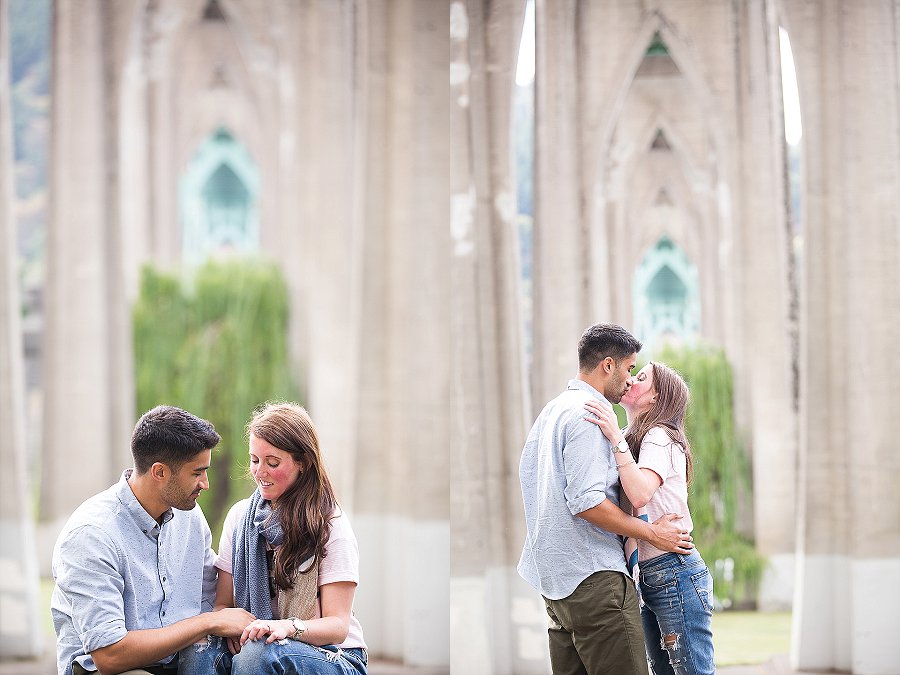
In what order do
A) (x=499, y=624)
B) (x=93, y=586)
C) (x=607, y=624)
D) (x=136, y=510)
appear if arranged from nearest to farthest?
(x=93, y=586)
(x=136, y=510)
(x=607, y=624)
(x=499, y=624)

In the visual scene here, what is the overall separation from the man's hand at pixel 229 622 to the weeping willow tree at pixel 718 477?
2380mm

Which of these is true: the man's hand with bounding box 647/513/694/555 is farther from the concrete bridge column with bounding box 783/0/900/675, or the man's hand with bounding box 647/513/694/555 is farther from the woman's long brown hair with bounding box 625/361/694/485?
the concrete bridge column with bounding box 783/0/900/675

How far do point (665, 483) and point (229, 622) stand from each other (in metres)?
1.03

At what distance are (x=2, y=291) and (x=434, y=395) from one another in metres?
1.70

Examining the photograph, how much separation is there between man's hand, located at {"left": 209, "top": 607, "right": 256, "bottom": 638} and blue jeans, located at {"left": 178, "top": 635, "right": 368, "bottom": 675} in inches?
1.6

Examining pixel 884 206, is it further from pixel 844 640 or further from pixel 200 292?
pixel 200 292

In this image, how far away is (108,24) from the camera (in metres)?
3.92

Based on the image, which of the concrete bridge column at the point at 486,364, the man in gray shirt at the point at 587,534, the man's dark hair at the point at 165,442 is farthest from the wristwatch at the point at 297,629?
the concrete bridge column at the point at 486,364

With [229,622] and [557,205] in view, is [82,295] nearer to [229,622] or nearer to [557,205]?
[557,205]

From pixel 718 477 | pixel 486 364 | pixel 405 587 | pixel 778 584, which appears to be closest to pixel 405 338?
pixel 486 364

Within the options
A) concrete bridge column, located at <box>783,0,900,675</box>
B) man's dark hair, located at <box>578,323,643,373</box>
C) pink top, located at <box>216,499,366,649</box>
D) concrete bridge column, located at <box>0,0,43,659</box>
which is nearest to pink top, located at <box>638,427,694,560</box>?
man's dark hair, located at <box>578,323,643,373</box>

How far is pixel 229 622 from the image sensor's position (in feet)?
6.54

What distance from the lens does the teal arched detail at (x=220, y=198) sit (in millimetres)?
4059

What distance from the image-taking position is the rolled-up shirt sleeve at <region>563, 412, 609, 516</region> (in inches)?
85.1
